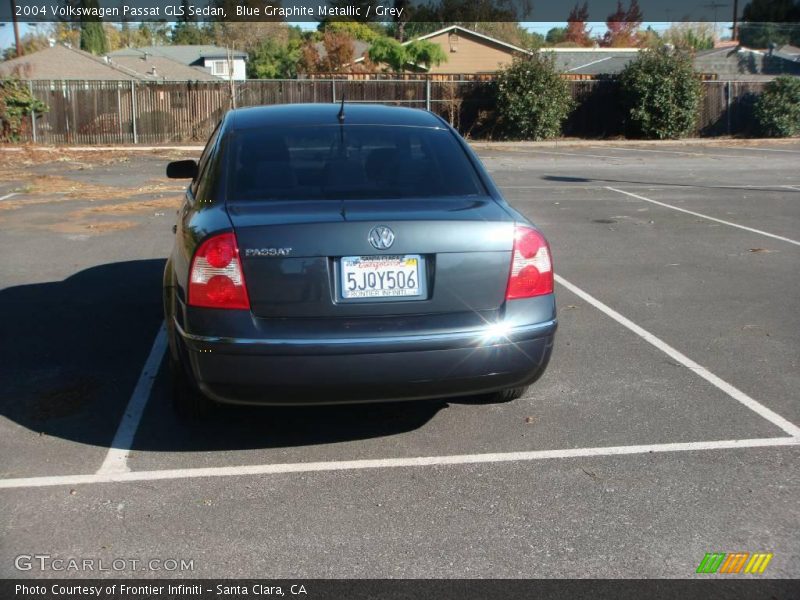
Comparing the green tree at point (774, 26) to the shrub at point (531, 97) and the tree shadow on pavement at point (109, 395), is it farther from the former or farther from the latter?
the tree shadow on pavement at point (109, 395)

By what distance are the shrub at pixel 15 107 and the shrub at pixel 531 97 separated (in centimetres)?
1554

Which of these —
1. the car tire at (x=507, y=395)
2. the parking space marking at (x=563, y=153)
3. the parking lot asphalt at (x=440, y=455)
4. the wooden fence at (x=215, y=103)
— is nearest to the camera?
the parking lot asphalt at (x=440, y=455)

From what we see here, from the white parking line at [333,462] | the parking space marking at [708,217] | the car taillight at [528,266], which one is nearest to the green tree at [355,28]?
the parking space marking at [708,217]

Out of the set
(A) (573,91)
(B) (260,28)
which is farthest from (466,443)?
(B) (260,28)

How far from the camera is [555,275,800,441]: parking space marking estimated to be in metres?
4.98

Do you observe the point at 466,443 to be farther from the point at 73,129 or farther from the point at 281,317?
the point at 73,129

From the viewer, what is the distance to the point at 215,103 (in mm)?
31984

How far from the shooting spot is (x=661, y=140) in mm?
33500

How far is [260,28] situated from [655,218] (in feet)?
272

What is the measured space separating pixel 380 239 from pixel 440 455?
1139 mm

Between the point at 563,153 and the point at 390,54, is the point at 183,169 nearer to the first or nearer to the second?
the point at 563,153

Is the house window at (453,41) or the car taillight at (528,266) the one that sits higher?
the house window at (453,41)

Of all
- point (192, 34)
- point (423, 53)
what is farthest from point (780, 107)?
point (192, 34)

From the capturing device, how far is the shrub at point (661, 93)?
33.0 meters
